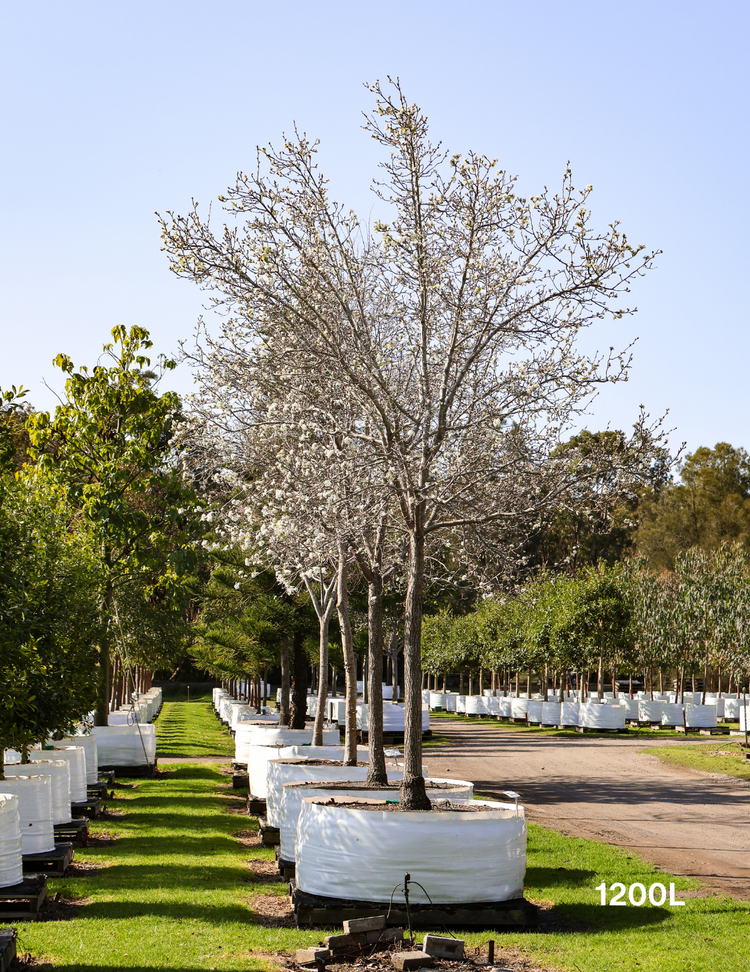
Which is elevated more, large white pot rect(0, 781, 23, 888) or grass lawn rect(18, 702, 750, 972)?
large white pot rect(0, 781, 23, 888)

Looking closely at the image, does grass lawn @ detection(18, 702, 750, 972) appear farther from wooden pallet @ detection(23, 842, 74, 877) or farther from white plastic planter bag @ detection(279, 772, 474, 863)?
white plastic planter bag @ detection(279, 772, 474, 863)

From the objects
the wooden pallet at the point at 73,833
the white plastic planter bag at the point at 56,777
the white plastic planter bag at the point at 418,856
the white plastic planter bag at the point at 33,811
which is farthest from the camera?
the white plastic planter bag at the point at 56,777

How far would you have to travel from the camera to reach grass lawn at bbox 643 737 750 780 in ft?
73.5

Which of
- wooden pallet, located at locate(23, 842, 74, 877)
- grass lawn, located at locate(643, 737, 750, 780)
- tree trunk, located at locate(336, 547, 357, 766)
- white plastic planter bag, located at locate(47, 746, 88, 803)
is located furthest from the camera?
grass lawn, located at locate(643, 737, 750, 780)

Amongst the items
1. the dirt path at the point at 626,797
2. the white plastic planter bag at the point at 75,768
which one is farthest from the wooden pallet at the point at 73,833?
the dirt path at the point at 626,797

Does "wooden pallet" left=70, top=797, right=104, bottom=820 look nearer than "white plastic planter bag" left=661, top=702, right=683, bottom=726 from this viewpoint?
Yes

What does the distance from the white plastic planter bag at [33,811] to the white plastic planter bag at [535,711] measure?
2987 cm

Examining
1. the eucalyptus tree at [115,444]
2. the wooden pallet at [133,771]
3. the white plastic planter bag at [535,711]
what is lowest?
the white plastic planter bag at [535,711]

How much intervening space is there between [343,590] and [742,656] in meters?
22.1

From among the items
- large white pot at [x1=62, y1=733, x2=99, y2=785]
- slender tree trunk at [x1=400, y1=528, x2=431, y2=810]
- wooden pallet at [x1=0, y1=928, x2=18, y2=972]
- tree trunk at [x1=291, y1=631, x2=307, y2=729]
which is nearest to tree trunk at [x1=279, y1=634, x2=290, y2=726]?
tree trunk at [x1=291, y1=631, x2=307, y2=729]

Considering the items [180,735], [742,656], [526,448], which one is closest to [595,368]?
[526,448]

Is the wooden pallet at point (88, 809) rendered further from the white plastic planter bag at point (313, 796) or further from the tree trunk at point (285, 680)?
the tree trunk at point (285, 680)

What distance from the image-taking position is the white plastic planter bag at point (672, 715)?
36625mm

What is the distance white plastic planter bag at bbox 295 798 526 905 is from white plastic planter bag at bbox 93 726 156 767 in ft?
42.2
